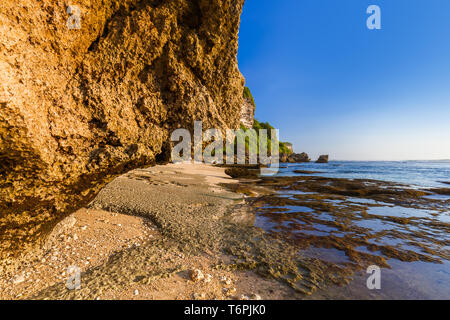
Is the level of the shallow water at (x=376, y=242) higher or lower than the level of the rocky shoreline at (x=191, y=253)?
lower

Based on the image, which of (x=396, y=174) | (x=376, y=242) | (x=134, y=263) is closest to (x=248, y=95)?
(x=396, y=174)

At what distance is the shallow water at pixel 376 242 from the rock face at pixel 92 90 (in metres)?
3.85

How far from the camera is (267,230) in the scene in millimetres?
5602

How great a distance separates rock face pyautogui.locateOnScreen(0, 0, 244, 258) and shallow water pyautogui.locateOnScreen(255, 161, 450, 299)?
385 centimetres

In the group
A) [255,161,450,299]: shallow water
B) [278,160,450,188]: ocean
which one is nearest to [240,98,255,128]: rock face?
[278,160,450,188]: ocean

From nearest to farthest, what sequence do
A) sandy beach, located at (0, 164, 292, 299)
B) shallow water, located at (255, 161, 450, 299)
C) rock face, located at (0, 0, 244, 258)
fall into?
1. rock face, located at (0, 0, 244, 258)
2. sandy beach, located at (0, 164, 292, 299)
3. shallow water, located at (255, 161, 450, 299)

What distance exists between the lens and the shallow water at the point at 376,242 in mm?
3311

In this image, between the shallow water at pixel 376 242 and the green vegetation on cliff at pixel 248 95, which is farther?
the green vegetation on cliff at pixel 248 95

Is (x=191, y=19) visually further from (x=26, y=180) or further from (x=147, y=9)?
(x=26, y=180)

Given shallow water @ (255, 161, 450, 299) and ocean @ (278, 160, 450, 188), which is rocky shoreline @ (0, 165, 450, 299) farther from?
ocean @ (278, 160, 450, 188)

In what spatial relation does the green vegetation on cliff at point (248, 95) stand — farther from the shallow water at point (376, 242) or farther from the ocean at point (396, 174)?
the shallow water at point (376, 242)

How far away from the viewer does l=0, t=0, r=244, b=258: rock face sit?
87.7 inches

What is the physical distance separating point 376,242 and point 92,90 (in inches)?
286

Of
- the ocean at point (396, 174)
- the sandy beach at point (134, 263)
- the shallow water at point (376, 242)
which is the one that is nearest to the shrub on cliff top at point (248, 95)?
the ocean at point (396, 174)
